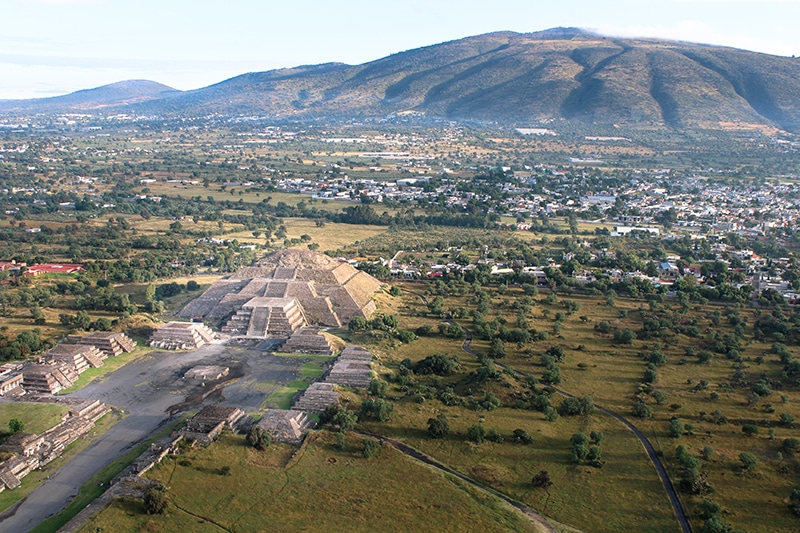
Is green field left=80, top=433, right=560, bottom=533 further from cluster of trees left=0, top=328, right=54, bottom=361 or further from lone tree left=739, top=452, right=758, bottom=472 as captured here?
cluster of trees left=0, top=328, right=54, bottom=361

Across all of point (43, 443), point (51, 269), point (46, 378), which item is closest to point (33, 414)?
point (46, 378)

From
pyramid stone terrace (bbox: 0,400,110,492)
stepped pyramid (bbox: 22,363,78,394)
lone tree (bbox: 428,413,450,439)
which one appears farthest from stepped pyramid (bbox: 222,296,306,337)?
lone tree (bbox: 428,413,450,439)

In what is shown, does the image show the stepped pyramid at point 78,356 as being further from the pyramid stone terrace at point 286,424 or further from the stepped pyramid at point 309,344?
the pyramid stone terrace at point 286,424

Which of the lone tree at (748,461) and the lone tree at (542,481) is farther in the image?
the lone tree at (748,461)

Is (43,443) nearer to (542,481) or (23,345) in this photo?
(23,345)

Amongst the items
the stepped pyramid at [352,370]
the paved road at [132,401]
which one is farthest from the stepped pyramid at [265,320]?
the stepped pyramid at [352,370]

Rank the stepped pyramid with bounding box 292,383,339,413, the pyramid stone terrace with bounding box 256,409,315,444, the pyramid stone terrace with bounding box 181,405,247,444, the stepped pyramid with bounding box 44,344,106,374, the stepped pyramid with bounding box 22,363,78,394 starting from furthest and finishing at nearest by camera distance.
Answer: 1. the stepped pyramid with bounding box 44,344,106,374
2. the stepped pyramid with bounding box 22,363,78,394
3. the stepped pyramid with bounding box 292,383,339,413
4. the pyramid stone terrace with bounding box 256,409,315,444
5. the pyramid stone terrace with bounding box 181,405,247,444
